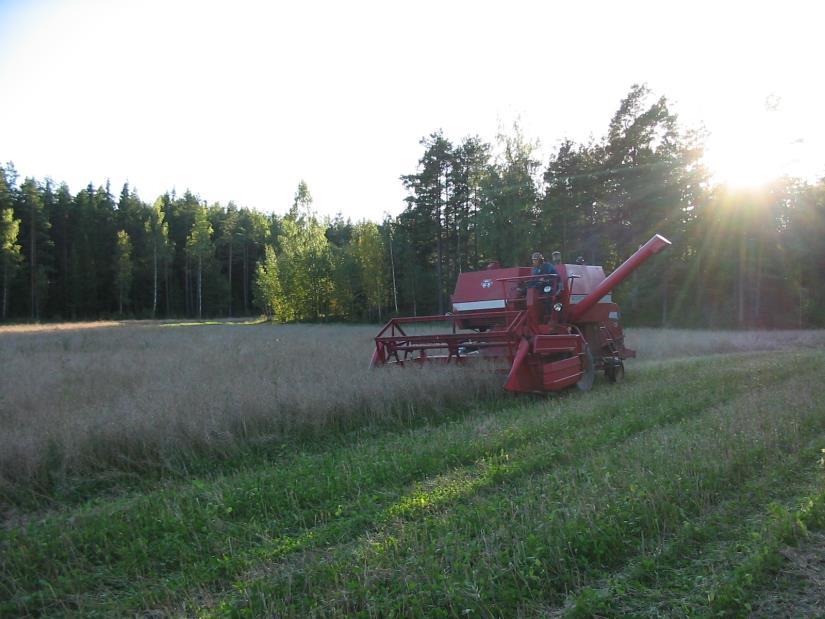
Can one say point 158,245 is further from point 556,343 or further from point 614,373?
point 556,343

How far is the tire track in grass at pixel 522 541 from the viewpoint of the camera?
3.34 metres

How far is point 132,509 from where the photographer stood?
496 centimetres

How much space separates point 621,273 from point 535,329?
2625 mm

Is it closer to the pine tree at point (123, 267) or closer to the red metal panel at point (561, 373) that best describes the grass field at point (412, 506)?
the red metal panel at point (561, 373)

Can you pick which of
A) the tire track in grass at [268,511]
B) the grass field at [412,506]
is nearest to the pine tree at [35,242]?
the grass field at [412,506]

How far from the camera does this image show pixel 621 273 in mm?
11617

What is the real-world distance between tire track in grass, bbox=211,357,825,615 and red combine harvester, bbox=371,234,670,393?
14.3 feet

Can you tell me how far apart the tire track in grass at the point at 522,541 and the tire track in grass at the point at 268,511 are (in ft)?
1.19

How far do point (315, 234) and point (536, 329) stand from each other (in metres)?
47.9

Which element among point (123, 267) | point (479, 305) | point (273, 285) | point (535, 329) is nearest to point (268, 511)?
point (535, 329)

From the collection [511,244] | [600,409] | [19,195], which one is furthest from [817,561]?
[19,195]

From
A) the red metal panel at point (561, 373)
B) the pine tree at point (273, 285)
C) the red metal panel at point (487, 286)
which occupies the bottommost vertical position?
the red metal panel at point (561, 373)

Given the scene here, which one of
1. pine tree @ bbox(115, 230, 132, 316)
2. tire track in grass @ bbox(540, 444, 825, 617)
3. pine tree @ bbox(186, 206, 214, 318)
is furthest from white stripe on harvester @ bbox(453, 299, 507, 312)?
pine tree @ bbox(186, 206, 214, 318)

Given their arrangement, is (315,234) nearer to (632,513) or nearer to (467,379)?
(467,379)
